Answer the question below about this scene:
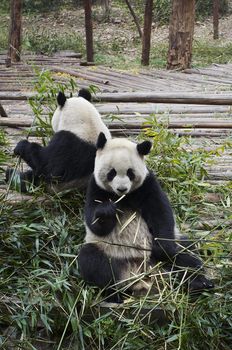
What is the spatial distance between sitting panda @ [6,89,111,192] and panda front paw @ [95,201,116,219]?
988 mm

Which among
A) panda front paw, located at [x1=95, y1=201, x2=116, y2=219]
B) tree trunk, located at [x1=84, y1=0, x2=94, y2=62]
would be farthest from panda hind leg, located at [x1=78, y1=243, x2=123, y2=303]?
tree trunk, located at [x1=84, y1=0, x2=94, y2=62]

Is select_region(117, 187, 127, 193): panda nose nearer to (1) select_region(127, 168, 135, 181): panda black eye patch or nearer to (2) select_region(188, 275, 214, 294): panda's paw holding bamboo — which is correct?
(1) select_region(127, 168, 135, 181): panda black eye patch

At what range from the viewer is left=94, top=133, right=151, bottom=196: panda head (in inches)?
161

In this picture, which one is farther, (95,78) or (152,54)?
(152,54)

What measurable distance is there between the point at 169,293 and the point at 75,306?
563mm

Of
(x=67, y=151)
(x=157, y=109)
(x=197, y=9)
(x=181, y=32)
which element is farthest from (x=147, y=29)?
(x=197, y=9)

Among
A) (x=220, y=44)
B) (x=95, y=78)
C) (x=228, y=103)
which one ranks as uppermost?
(x=228, y=103)

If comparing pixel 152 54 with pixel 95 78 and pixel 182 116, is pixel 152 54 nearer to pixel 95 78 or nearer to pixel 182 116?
pixel 95 78

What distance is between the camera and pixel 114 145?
168 inches

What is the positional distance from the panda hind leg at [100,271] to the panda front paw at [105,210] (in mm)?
228

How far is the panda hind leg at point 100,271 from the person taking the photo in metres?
4.06

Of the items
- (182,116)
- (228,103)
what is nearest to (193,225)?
(182,116)

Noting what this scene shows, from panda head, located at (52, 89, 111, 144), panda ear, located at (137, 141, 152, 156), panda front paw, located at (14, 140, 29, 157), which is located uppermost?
panda ear, located at (137, 141, 152, 156)

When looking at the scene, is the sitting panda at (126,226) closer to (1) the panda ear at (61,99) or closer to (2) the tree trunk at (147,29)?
(1) the panda ear at (61,99)
